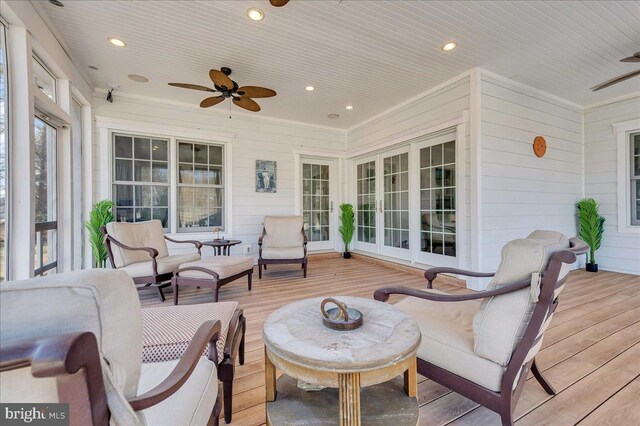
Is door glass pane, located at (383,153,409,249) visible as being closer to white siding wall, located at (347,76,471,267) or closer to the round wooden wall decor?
white siding wall, located at (347,76,471,267)

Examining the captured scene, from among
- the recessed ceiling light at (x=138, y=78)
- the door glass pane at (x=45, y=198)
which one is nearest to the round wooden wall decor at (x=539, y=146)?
the recessed ceiling light at (x=138, y=78)

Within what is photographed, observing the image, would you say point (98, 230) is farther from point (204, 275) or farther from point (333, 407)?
point (333, 407)

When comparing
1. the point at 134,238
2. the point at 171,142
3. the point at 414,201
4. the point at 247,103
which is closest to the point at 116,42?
the point at 247,103

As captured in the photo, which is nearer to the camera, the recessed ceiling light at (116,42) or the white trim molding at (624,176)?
the recessed ceiling light at (116,42)

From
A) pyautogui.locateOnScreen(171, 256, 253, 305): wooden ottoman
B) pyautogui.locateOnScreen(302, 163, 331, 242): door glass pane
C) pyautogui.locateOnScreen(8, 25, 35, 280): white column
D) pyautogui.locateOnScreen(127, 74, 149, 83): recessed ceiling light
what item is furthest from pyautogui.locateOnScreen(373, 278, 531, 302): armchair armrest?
pyautogui.locateOnScreen(302, 163, 331, 242): door glass pane

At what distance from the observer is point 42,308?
56cm

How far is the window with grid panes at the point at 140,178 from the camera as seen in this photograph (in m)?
4.62

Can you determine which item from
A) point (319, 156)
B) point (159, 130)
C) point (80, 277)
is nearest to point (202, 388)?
point (80, 277)

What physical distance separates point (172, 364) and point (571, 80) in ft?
19.3

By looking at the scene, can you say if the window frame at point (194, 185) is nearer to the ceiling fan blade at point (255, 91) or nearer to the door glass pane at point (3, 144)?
the ceiling fan blade at point (255, 91)

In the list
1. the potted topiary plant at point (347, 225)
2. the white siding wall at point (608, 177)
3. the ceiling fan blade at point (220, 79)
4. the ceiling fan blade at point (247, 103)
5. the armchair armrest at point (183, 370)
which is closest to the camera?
the armchair armrest at point (183, 370)

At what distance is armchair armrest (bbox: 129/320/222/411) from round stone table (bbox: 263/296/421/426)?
257 mm

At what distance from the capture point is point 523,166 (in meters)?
4.14

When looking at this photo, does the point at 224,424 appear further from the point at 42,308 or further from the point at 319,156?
the point at 319,156
